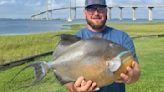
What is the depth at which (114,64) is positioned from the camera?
379 cm

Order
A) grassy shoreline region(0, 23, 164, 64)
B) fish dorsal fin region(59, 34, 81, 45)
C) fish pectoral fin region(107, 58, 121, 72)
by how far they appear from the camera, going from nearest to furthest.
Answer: fish pectoral fin region(107, 58, 121, 72)
fish dorsal fin region(59, 34, 81, 45)
grassy shoreline region(0, 23, 164, 64)

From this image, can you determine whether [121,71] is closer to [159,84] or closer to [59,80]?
[59,80]

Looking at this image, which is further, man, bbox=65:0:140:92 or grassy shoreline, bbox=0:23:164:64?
grassy shoreline, bbox=0:23:164:64

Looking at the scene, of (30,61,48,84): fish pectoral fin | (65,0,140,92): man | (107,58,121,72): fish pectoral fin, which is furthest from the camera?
(65,0,140,92): man

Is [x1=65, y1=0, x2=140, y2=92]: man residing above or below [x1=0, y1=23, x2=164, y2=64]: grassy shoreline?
above

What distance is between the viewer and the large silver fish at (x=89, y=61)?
382 cm

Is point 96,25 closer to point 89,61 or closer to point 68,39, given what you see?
point 68,39

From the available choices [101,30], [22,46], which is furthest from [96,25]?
[22,46]

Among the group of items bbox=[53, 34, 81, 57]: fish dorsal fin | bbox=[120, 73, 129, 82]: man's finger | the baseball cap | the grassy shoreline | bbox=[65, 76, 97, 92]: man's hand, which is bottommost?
the grassy shoreline

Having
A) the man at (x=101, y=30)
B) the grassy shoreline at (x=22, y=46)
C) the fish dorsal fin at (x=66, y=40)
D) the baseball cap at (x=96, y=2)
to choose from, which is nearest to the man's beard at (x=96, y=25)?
the man at (x=101, y=30)

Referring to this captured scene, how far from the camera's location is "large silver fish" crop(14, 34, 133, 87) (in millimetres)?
3820

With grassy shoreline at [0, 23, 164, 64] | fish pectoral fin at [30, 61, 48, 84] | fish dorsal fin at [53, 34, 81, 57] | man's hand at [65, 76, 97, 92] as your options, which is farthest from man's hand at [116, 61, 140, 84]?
grassy shoreline at [0, 23, 164, 64]

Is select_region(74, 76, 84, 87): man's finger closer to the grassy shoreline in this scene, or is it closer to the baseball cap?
the baseball cap

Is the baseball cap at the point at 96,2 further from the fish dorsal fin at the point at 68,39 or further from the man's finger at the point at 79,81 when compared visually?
the man's finger at the point at 79,81
